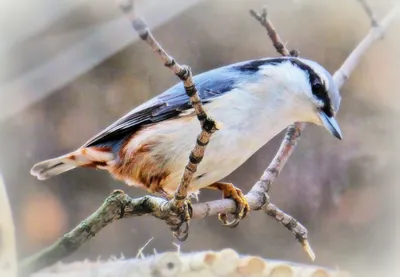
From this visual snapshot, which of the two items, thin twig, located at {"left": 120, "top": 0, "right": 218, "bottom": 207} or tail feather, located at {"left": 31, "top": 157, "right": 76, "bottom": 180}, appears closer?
thin twig, located at {"left": 120, "top": 0, "right": 218, "bottom": 207}

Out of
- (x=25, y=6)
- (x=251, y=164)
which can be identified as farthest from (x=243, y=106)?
(x=25, y=6)

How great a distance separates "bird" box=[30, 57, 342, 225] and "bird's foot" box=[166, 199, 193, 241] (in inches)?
1.5

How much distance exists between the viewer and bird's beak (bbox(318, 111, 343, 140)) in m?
0.87

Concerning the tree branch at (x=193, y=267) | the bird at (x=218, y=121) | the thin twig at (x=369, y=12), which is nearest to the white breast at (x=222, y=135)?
the bird at (x=218, y=121)

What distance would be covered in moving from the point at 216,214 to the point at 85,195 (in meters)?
0.19

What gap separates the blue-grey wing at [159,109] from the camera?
0.85m

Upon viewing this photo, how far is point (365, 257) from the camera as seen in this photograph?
36.7 inches

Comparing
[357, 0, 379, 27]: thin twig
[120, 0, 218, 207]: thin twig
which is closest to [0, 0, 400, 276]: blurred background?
[357, 0, 379, 27]: thin twig

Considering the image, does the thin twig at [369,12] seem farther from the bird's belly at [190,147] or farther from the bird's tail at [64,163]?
the bird's tail at [64,163]

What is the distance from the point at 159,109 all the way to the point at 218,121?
0.29ft

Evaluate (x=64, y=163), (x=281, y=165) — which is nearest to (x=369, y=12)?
(x=281, y=165)

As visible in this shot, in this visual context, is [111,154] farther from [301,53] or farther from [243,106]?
[301,53]

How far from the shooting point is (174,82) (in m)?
0.88

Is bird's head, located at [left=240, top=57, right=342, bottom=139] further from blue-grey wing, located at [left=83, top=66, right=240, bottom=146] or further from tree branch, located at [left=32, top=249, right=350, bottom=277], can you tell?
tree branch, located at [left=32, top=249, right=350, bottom=277]
